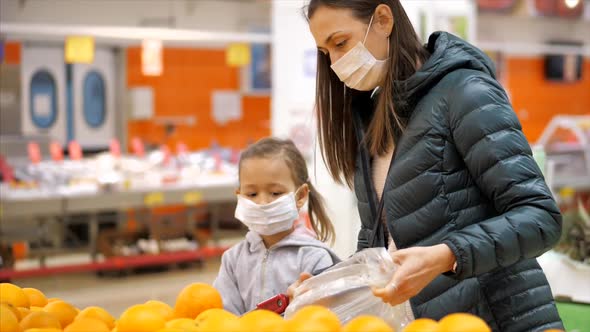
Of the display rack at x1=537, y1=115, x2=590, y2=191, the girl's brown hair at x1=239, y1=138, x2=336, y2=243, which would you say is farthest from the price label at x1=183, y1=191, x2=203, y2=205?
the girl's brown hair at x1=239, y1=138, x2=336, y2=243

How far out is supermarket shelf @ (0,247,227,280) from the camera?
7727 millimetres

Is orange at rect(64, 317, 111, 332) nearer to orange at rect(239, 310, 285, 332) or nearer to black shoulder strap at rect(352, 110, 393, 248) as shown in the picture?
orange at rect(239, 310, 285, 332)

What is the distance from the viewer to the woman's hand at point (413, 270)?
61.2 inches

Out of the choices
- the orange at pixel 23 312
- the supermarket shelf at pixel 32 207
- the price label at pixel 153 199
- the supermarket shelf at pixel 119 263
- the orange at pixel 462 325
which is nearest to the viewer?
the orange at pixel 462 325

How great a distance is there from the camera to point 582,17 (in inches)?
543

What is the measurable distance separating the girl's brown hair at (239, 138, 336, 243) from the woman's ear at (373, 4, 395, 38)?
763 millimetres

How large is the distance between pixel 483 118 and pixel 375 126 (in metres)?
0.32

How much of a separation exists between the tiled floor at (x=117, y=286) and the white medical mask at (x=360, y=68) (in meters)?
5.43

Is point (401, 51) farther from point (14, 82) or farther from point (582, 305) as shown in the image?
point (14, 82)

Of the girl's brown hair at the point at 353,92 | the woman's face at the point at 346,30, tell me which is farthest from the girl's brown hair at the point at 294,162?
the woman's face at the point at 346,30

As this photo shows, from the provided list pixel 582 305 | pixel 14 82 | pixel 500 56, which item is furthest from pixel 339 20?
pixel 500 56

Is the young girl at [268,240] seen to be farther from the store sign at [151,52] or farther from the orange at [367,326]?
the store sign at [151,52]

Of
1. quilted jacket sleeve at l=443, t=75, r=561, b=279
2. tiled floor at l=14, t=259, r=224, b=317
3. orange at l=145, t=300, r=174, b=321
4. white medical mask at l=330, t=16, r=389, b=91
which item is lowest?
tiled floor at l=14, t=259, r=224, b=317

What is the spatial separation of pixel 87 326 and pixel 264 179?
1.05 m
